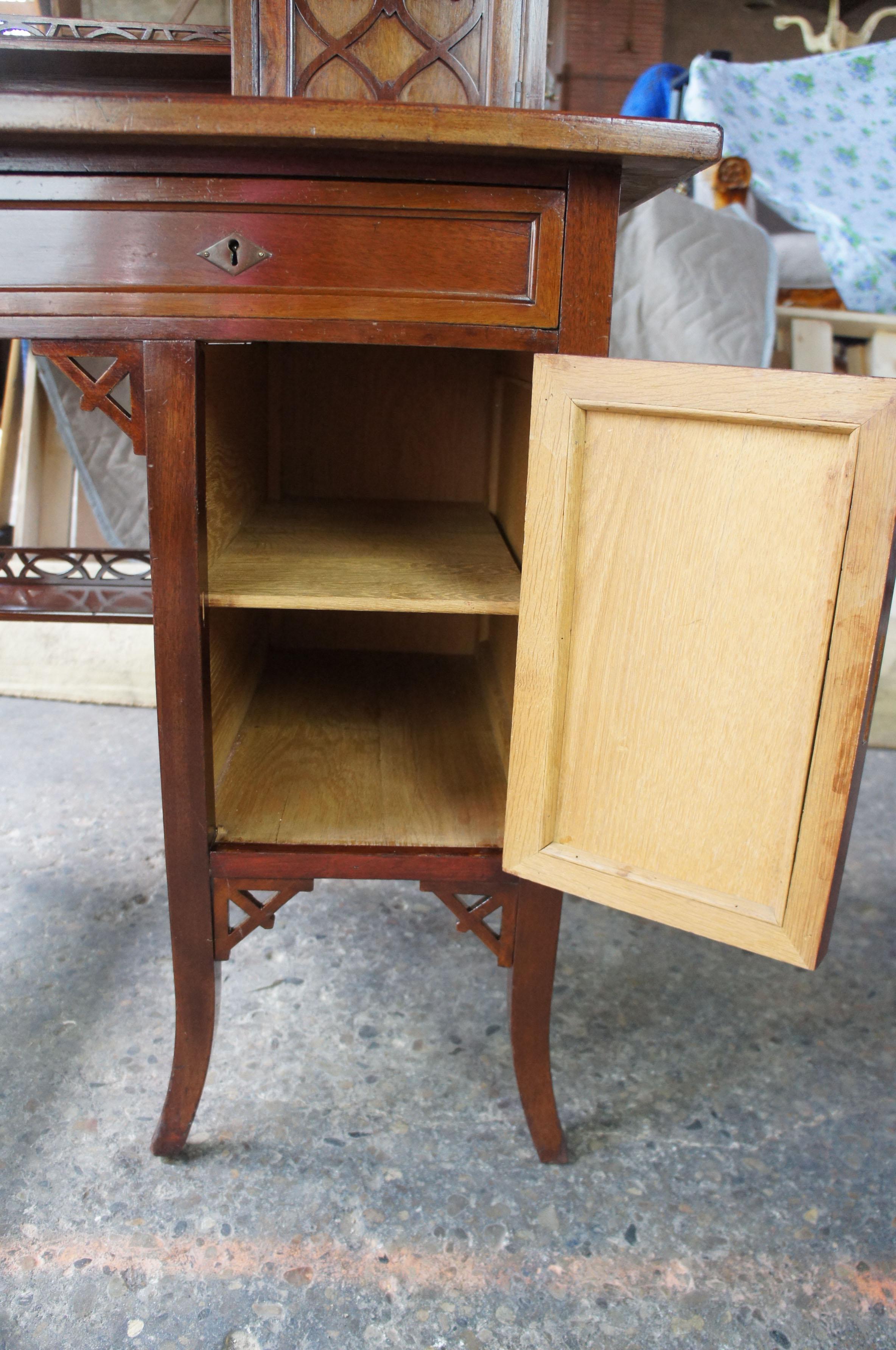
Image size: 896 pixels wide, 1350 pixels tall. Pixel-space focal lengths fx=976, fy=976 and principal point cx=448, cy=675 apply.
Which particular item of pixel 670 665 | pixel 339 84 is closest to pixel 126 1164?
pixel 670 665

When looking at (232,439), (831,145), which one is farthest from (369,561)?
(831,145)

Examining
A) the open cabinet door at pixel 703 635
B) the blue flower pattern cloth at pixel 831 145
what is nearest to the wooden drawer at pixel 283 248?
the open cabinet door at pixel 703 635

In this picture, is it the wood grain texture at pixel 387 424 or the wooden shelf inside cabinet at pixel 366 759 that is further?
the wood grain texture at pixel 387 424

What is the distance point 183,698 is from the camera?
1.10 metres

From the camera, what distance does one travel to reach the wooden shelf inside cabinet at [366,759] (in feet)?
4.05

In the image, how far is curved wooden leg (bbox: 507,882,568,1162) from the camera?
3.91 feet

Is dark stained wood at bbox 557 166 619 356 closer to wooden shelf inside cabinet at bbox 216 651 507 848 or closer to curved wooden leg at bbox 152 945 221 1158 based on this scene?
wooden shelf inside cabinet at bbox 216 651 507 848

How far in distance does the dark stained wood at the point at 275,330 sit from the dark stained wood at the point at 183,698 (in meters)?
0.02

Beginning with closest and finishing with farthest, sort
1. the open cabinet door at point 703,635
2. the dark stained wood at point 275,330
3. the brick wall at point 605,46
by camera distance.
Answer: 1. the open cabinet door at point 703,635
2. the dark stained wood at point 275,330
3. the brick wall at point 605,46

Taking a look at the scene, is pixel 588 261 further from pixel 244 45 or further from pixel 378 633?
pixel 378 633

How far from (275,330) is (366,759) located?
2.14 feet

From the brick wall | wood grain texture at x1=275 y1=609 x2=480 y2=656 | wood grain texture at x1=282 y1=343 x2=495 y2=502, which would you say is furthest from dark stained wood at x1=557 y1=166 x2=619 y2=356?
the brick wall

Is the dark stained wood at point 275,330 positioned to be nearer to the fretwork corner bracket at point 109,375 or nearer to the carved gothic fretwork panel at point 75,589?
the fretwork corner bracket at point 109,375

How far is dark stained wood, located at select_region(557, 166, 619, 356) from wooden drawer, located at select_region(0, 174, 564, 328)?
0.04 feet
